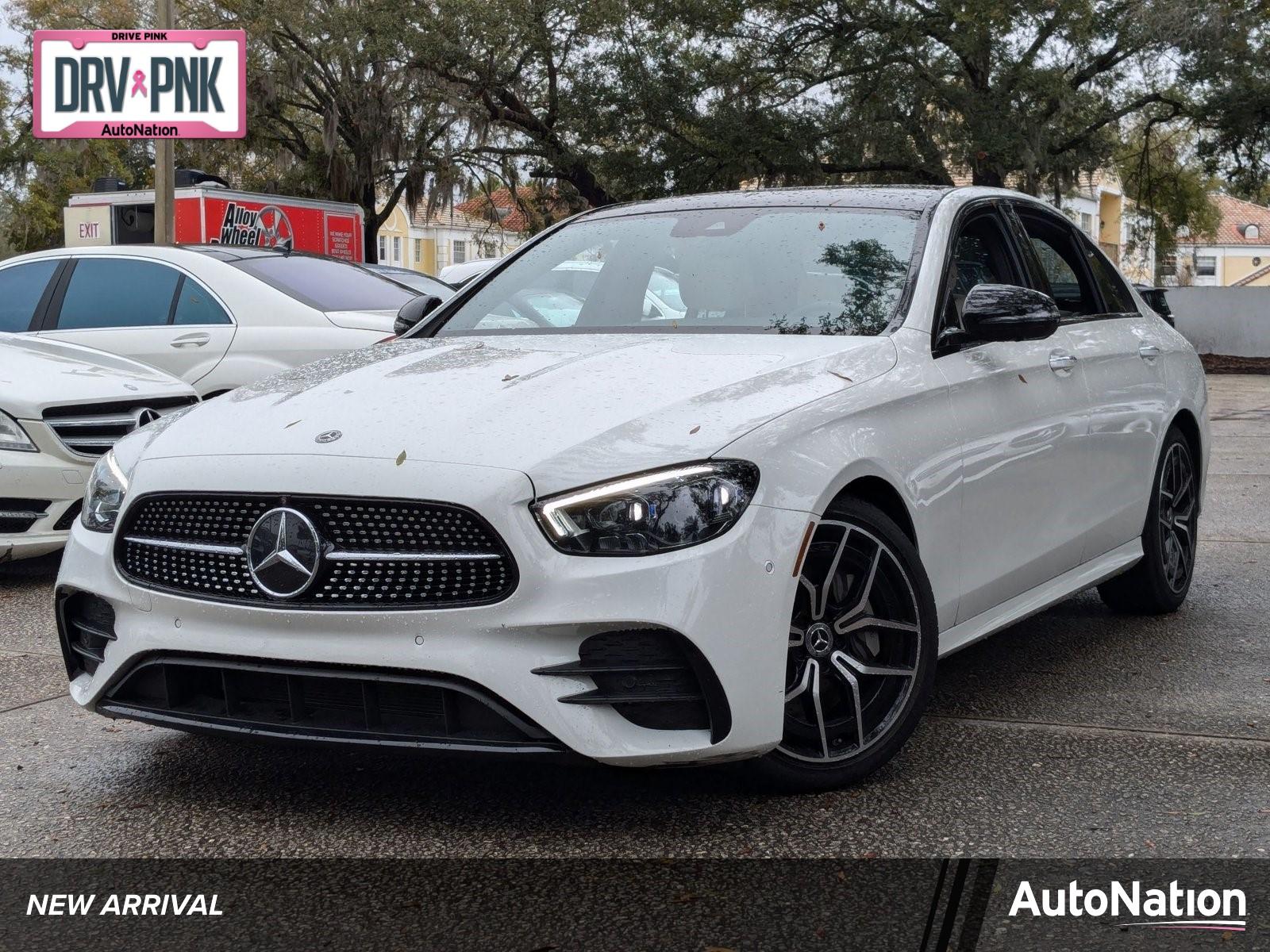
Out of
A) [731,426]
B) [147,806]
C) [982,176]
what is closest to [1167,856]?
[731,426]

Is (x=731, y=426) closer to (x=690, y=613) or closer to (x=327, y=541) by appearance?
(x=690, y=613)

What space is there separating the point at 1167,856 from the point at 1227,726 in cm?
123

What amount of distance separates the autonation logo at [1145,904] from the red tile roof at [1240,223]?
86.2 metres

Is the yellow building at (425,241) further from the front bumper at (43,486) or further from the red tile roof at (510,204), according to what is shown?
the front bumper at (43,486)

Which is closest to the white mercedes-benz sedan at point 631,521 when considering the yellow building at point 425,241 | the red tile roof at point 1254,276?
the red tile roof at point 1254,276

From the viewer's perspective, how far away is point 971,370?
4.44 metres

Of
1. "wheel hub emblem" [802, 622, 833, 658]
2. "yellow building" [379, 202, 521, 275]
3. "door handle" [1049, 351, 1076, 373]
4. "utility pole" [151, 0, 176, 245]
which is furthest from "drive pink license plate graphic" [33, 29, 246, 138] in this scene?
"yellow building" [379, 202, 521, 275]

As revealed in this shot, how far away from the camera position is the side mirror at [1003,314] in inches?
173

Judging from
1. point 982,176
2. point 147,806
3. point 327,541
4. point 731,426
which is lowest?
point 147,806

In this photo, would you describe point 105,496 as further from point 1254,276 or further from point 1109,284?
point 1254,276

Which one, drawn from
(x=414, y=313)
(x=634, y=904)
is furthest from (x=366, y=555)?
(x=414, y=313)

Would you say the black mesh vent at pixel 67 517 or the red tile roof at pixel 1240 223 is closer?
the black mesh vent at pixel 67 517

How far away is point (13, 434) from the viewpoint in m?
7.02

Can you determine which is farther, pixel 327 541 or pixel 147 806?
pixel 147 806
